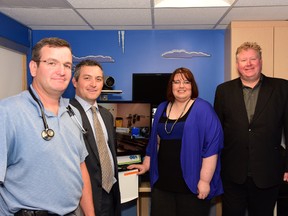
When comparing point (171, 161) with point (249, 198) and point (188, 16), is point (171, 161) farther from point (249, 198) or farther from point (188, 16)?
point (188, 16)

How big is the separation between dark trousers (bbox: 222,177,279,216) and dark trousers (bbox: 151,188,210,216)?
246 millimetres

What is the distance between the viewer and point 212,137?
6.95 feet

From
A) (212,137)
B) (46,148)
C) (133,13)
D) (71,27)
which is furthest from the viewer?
(71,27)

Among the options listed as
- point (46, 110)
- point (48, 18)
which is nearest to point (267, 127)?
point (46, 110)

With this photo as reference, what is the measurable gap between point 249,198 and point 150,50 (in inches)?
80.7

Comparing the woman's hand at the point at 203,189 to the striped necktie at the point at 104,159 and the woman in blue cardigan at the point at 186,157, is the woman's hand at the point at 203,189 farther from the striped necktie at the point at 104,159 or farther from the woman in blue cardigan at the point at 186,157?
the striped necktie at the point at 104,159

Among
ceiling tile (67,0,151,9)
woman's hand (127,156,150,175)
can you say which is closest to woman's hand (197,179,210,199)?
woman's hand (127,156,150,175)

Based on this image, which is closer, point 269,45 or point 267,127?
point 267,127

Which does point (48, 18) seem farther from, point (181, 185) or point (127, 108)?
point (181, 185)

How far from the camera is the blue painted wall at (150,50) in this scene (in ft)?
11.4

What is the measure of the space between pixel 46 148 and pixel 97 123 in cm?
78

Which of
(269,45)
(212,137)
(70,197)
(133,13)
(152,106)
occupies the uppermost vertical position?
(133,13)

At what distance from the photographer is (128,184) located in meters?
2.56

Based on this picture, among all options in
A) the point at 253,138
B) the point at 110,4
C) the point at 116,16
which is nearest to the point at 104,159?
the point at 253,138
